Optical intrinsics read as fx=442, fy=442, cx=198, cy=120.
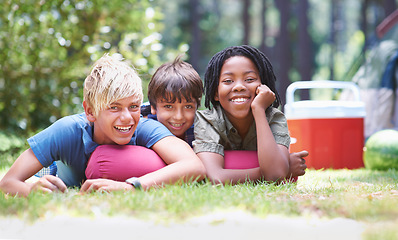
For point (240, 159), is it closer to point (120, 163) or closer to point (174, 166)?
point (174, 166)

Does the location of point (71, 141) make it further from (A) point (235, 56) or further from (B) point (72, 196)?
(A) point (235, 56)

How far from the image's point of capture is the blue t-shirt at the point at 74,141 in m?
2.73

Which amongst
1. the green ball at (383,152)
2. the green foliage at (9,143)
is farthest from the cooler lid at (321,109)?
the green foliage at (9,143)

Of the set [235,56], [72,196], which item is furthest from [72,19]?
[72,196]

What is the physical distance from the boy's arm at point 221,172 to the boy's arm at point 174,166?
132 mm

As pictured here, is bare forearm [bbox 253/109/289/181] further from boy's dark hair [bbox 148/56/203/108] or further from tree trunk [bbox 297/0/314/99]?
tree trunk [bbox 297/0/314/99]

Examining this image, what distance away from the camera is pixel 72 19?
6594 mm

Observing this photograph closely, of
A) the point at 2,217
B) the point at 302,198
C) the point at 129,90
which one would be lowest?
the point at 302,198

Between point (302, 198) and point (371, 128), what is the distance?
17.2 feet

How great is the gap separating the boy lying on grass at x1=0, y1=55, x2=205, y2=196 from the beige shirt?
11.9 inches

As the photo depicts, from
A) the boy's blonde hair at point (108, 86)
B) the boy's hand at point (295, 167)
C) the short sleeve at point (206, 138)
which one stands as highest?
the boy's blonde hair at point (108, 86)

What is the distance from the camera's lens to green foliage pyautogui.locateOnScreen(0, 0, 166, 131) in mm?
6242

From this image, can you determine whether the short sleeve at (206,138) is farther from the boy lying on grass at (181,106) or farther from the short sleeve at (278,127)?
the short sleeve at (278,127)

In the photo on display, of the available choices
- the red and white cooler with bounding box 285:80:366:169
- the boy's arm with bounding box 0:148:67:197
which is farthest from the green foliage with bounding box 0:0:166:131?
the boy's arm with bounding box 0:148:67:197
